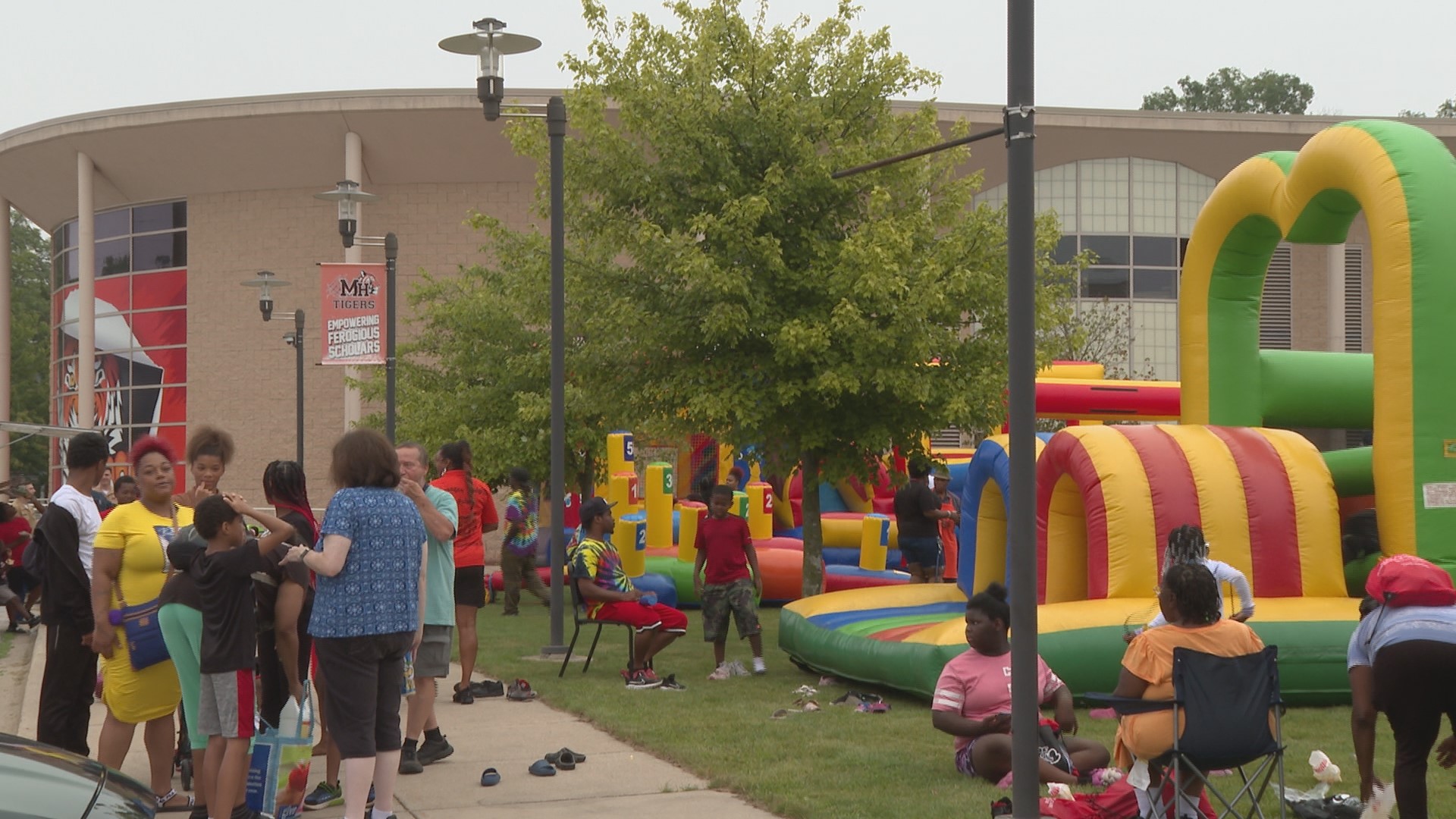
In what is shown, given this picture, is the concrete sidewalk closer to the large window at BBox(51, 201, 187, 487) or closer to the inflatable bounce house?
the inflatable bounce house

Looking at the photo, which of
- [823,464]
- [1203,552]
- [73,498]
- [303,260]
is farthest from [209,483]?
[303,260]

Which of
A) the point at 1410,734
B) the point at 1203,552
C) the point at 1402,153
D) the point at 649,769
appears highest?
the point at 1402,153

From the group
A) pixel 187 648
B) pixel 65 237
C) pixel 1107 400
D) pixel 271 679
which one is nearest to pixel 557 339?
pixel 271 679

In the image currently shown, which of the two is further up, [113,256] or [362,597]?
[113,256]

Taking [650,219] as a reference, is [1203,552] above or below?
below

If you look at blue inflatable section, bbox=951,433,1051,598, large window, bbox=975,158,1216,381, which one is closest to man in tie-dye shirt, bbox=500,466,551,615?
blue inflatable section, bbox=951,433,1051,598

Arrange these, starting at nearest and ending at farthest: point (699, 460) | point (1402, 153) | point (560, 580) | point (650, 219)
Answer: point (1402, 153)
point (560, 580)
point (650, 219)
point (699, 460)

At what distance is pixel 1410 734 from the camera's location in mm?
6164

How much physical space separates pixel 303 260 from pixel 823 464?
88.3 ft

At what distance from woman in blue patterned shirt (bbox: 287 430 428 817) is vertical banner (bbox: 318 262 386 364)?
1092cm

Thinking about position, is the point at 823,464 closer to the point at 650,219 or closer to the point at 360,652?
the point at 650,219

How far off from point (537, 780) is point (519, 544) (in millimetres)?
10437

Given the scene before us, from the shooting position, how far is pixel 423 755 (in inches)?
337

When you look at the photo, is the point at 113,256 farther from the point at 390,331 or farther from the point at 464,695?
the point at 464,695
